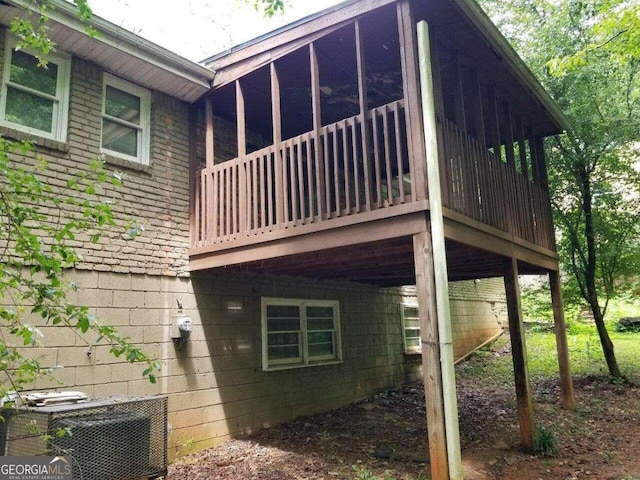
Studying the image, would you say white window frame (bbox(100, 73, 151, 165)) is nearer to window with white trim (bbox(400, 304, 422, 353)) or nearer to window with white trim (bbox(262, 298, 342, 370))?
window with white trim (bbox(262, 298, 342, 370))

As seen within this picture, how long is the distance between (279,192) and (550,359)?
11040 mm

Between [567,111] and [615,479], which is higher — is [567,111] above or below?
above

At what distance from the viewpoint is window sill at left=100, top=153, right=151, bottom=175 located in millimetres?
6413

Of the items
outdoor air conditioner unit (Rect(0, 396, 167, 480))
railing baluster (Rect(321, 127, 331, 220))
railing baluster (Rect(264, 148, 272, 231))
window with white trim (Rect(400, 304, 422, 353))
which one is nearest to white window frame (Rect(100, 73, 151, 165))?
railing baluster (Rect(264, 148, 272, 231))

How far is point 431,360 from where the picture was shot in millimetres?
4758

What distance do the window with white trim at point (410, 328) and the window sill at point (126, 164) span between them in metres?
7.14

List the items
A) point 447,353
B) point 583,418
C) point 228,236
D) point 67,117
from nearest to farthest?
point 447,353
point 67,117
point 228,236
point 583,418

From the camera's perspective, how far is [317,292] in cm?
Result: 924

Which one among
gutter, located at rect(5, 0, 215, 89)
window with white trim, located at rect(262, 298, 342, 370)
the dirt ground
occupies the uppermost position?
gutter, located at rect(5, 0, 215, 89)

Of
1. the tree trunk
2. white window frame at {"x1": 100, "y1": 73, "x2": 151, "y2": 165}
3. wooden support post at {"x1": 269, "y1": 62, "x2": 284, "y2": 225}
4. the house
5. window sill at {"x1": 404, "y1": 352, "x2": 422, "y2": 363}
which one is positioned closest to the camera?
the house

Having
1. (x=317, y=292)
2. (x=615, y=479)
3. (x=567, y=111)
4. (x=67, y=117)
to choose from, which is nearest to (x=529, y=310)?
(x=567, y=111)

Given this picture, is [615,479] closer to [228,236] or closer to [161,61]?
[228,236]

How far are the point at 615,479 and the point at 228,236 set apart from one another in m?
5.24

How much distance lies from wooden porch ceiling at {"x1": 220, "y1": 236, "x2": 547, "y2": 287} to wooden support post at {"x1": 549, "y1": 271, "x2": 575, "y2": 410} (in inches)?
14.6
